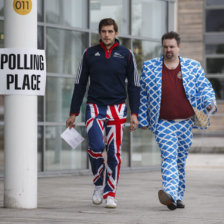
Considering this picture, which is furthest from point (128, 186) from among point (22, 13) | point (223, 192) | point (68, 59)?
point (22, 13)

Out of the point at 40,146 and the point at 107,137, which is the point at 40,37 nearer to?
the point at 40,146

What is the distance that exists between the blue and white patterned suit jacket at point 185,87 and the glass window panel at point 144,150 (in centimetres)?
634

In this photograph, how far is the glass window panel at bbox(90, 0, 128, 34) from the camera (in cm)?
1347

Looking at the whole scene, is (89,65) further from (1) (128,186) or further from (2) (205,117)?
(1) (128,186)

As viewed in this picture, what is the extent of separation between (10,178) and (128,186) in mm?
3543

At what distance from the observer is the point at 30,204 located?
7.69 metres

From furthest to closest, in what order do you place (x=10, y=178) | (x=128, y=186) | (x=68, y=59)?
(x=68, y=59) → (x=128, y=186) → (x=10, y=178)

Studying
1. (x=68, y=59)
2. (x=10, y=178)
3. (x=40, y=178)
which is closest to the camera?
(x=10, y=178)

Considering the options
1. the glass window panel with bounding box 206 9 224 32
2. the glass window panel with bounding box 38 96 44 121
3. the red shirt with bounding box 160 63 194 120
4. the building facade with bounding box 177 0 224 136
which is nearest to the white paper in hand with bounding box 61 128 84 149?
the red shirt with bounding box 160 63 194 120

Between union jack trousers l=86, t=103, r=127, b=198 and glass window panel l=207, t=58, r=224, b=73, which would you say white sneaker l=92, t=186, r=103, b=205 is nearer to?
union jack trousers l=86, t=103, r=127, b=198

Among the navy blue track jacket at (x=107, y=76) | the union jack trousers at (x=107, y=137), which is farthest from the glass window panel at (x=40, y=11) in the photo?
the union jack trousers at (x=107, y=137)

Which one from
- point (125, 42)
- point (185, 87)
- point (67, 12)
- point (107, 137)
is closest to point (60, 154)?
point (67, 12)

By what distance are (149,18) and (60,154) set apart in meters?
3.29

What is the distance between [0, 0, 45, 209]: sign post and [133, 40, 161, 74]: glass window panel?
6.79 meters
